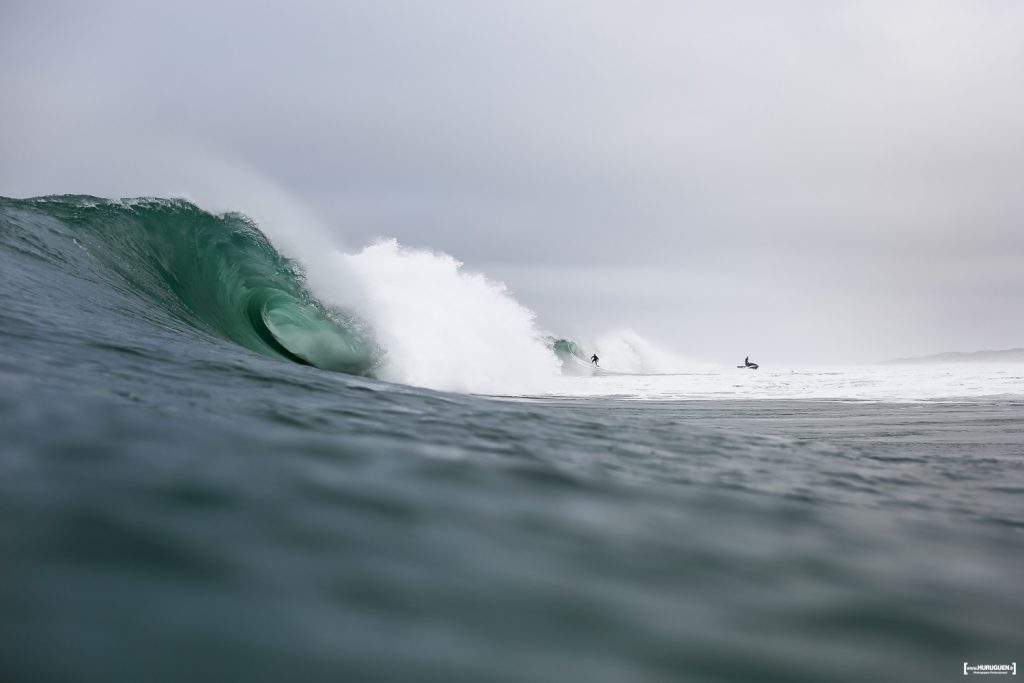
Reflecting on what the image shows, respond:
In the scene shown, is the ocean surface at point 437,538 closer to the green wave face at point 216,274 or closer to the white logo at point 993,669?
the white logo at point 993,669

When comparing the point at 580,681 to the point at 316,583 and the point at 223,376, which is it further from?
the point at 223,376

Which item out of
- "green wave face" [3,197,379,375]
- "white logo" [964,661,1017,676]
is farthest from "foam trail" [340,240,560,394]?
"white logo" [964,661,1017,676]

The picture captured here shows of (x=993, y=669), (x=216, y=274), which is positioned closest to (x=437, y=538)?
(x=993, y=669)

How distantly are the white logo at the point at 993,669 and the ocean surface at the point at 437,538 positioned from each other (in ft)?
0.06

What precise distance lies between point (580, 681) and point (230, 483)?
42.8 inches

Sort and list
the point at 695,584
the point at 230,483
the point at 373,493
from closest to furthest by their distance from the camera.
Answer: the point at 695,584 → the point at 230,483 → the point at 373,493

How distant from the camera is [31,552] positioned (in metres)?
1.27

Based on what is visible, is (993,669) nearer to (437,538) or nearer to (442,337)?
(437,538)

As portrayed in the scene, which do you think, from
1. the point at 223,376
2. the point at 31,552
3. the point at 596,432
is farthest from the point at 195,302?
the point at 31,552

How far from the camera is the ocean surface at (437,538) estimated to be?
1.14 m

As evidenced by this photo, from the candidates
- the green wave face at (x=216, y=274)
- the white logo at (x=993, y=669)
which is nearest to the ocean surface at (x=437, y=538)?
the white logo at (x=993, y=669)

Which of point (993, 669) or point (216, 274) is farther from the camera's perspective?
point (216, 274)

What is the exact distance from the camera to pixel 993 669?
53.9 inches

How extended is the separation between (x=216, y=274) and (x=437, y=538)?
9.84m
